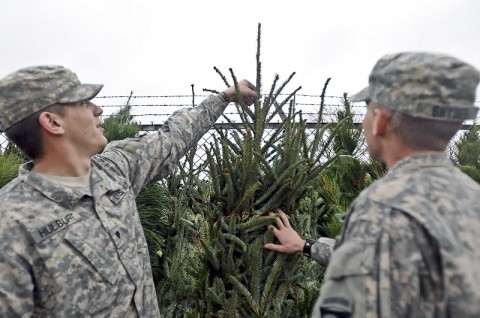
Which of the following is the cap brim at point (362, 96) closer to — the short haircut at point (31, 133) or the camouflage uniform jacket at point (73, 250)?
the camouflage uniform jacket at point (73, 250)

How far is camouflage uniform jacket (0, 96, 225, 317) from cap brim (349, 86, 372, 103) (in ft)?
4.06

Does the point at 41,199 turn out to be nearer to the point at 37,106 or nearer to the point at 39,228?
the point at 39,228

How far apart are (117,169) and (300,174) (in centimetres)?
103

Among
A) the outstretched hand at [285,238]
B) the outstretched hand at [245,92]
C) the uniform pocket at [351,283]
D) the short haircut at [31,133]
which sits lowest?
the outstretched hand at [285,238]

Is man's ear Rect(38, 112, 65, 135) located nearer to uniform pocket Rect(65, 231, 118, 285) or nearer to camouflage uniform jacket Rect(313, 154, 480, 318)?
uniform pocket Rect(65, 231, 118, 285)

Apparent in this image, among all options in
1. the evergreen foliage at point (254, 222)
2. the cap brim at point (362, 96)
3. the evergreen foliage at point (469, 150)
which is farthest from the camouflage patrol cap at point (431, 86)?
the evergreen foliage at point (469, 150)

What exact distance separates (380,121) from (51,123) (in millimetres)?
1518

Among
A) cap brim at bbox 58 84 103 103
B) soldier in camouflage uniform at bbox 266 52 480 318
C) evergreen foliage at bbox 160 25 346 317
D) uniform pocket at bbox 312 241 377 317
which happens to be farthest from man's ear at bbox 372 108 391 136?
cap brim at bbox 58 84 103 103

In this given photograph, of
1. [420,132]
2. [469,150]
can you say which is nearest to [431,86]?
[420,132]

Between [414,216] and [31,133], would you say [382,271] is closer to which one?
[414,216]

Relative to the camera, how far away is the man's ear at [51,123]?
2.41 metres

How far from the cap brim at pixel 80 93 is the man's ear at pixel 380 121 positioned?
1.42 metres

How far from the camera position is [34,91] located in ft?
7.92

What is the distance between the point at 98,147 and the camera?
253 centimetres
